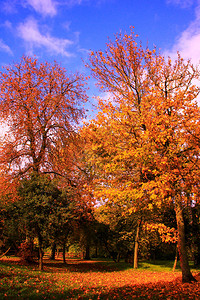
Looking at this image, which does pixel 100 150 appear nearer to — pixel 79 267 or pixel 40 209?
A: pixel 40 209

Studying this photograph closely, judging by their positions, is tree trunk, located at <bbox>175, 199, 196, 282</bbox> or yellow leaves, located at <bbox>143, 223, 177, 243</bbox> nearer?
yellow leaves, located at <bbox>143, 223, 177, 243</bbox>

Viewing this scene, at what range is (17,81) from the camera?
17547mm

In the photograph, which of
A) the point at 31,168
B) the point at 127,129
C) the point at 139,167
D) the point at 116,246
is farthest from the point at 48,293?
the point at 116,246

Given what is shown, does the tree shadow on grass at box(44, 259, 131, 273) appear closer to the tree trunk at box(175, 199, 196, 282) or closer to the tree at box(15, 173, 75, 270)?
the tree at box(15, 173, 75, 270)

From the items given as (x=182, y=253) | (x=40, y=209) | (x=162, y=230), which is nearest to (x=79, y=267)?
(x=40, y=209)

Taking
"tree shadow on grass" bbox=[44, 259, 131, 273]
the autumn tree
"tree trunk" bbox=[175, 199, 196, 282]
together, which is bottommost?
"tree shadow on grass" bbox=[44, 259, 131, 273]

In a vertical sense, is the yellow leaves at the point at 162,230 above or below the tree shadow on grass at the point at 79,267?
above

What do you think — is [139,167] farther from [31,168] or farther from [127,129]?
[31,168]

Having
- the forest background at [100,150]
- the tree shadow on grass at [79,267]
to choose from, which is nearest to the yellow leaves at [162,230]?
the forest background at [100,150]

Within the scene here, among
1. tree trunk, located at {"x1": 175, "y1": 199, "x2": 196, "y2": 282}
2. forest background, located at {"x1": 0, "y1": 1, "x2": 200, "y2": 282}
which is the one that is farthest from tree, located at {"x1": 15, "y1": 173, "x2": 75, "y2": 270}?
tree trunk, located at {"x1": 175, "y1": 199, "x2": 196, "y2": 282}

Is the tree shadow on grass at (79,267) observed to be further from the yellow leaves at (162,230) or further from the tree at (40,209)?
the yellow leaves at (162,230)

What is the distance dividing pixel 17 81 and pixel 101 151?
8592 millimetres

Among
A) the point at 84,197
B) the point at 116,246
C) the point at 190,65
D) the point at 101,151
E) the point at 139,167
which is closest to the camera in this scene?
the point at 139,167

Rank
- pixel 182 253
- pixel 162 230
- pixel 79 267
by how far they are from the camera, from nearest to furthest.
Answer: pixel 162 230
pixel 182 253
pixel 79 267
